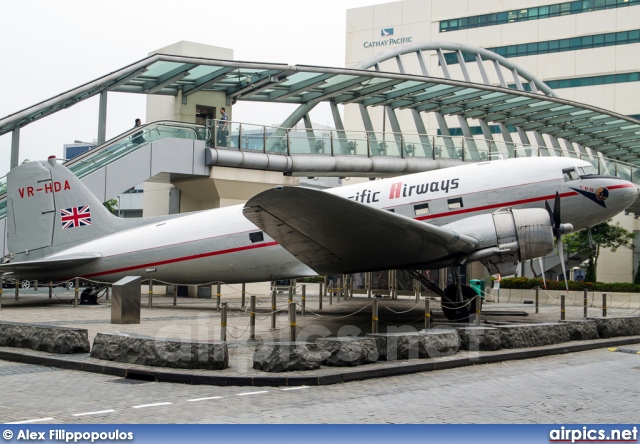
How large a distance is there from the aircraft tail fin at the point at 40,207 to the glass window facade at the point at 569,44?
49.5 m

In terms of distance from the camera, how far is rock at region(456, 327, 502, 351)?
13.3 meters

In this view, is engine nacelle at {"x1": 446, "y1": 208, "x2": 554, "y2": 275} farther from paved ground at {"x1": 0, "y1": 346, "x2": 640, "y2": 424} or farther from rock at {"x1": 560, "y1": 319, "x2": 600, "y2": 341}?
paved ground at {"x1": 0, "y1": 346, "x2": 640, "y2": 424}

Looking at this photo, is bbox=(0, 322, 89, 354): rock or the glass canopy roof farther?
the glass canopy roof

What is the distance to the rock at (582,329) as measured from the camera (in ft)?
50.4

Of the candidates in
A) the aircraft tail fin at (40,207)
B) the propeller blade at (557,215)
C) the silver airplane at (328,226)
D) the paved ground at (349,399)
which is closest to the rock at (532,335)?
the paved ground at (349,399)

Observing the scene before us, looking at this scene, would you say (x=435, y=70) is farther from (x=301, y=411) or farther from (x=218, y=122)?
(x=301, y=411)

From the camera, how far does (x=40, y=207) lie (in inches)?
866

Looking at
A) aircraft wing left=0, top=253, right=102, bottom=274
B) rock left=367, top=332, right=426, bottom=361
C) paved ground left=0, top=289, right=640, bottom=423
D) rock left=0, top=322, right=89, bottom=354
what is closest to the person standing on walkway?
aircraft wing left=0, top=253, right=102, bottom=274

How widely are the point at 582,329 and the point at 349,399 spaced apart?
27.5ft

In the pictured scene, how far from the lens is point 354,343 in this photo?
11406 mm

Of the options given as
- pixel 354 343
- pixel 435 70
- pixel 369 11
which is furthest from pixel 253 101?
pixel 369 11

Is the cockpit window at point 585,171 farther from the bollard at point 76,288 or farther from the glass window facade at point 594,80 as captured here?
the glass window facade at point 594,80

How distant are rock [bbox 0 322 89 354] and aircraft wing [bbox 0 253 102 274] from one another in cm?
824

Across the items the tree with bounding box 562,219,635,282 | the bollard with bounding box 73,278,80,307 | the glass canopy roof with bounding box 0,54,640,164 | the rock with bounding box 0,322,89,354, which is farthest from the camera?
the tree with bounding box 562,219,635,282
